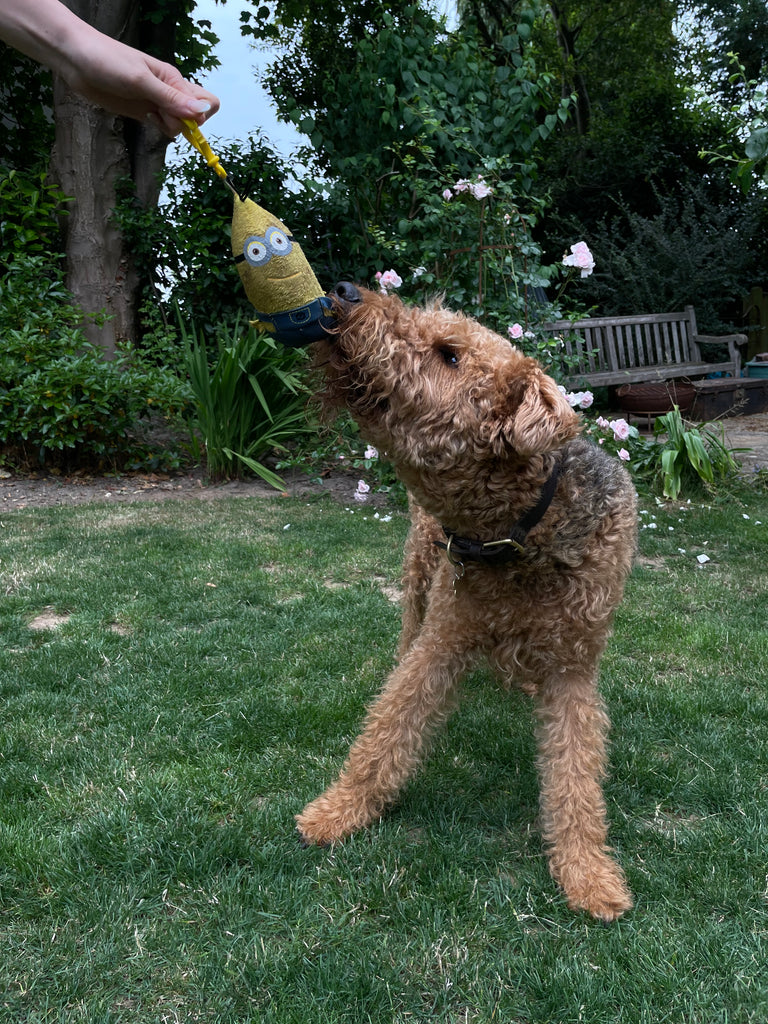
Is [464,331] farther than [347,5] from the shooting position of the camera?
No

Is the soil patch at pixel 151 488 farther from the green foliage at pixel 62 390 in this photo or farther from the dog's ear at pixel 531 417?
the dog's ear at pixel 531 417

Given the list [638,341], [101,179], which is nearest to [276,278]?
[101,179]

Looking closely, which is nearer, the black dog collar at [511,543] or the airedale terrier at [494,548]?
the airedale terrier at [494,548]

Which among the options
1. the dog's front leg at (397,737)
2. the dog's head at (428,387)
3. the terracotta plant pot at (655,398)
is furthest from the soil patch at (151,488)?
the dog's head at (428,387)

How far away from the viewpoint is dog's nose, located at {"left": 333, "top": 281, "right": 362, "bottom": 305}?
1.87 m

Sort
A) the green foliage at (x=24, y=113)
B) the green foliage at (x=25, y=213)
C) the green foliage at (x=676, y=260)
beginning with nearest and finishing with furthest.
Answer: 1. the green foliage at (x=25, y=213)
2. the green foliage at (x=24, y=113)
3. the green foliage at (x=676, y=260)

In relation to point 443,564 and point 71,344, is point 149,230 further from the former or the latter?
point 443,564

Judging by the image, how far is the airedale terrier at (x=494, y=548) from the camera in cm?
185

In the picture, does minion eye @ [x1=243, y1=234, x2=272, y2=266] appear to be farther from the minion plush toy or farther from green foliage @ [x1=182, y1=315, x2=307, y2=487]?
green foliage @ [x1=182, y1=315, x2=307, y2=487]

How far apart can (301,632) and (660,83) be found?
14268mm

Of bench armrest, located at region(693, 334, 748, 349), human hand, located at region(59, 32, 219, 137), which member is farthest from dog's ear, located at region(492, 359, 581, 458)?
bench armrest, located at region(693, 334, 748, 349)

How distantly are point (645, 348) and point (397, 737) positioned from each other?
9732 mm

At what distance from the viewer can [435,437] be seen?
1.87 metres

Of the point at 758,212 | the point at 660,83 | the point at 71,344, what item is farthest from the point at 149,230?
the point at 660,83
